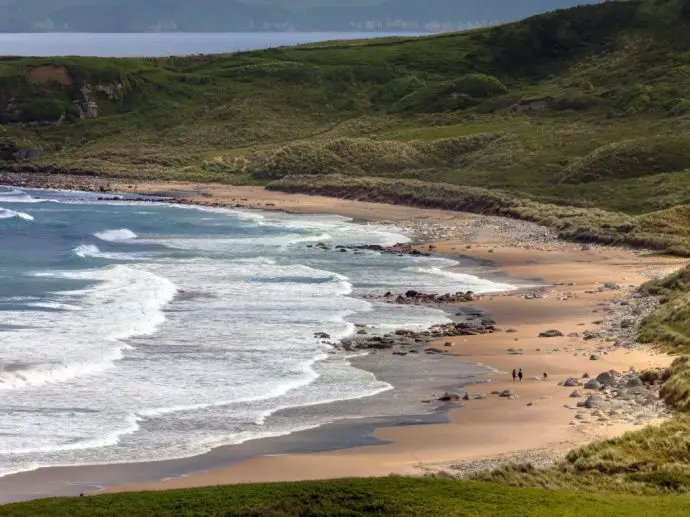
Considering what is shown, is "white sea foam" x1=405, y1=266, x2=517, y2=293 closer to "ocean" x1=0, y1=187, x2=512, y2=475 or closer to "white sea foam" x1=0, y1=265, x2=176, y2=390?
"ocean" x1=0, y1=187, x2=512, y2=475

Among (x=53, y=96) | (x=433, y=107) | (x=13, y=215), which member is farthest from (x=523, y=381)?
(x=53, y=96)

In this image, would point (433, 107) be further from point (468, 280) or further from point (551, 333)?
point (551, 333)

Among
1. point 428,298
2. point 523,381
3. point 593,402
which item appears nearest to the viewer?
point 593,402

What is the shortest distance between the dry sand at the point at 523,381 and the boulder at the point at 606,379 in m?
0.91

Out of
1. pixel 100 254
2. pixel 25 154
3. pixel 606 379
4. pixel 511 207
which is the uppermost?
pixel 25 154

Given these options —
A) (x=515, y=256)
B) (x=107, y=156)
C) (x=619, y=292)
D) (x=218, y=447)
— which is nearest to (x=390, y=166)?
(x=107, y=156)

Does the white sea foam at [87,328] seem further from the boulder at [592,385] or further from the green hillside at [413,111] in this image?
the green hillside at [413,111]

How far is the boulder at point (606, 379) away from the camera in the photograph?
98.2 feet

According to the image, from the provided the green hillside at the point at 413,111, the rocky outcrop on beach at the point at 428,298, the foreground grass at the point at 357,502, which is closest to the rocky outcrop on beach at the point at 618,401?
the foreground grass at the point at 357,502

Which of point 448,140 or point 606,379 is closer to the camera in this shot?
point 606,379

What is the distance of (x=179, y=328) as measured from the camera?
3888 centimetres

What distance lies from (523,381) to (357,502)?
1301cm

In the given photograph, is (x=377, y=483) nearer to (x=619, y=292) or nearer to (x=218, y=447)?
(x=218, y=447)

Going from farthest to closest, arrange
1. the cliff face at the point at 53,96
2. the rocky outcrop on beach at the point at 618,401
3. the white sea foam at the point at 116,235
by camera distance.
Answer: the cliff face at the point at 53,96 → the white sea foam at the point at 116,235 → the rocky outcrop on beach at the point at 618,401
